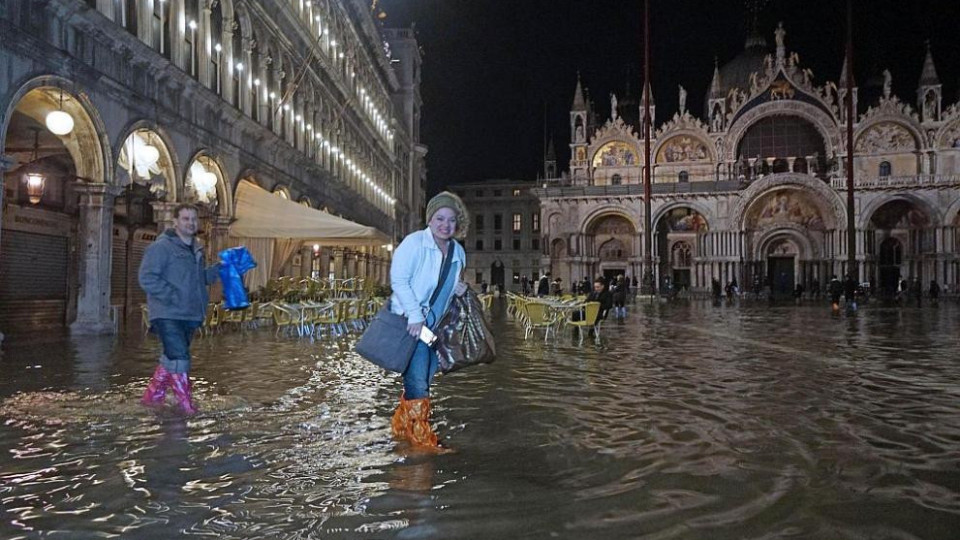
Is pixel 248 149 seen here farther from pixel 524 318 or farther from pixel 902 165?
pixel 902 165

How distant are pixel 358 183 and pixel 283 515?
36007 mm

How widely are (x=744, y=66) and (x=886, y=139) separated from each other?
42.7ft

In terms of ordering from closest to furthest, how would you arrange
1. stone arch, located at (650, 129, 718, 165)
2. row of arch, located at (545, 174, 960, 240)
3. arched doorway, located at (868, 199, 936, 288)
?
row of arch, located at (545, 174, 960, 240), arched doorway, located at (868, 199, 936, 288), stone arch, located at (650, 129, 718, 165)

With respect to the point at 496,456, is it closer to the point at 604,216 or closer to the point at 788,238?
the point at 604,216

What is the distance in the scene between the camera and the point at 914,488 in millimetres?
3916

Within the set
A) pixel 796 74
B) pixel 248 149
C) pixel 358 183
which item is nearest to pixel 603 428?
pixel 248 149

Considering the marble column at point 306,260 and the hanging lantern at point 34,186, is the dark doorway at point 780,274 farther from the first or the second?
the hanging lantern at point 34,186

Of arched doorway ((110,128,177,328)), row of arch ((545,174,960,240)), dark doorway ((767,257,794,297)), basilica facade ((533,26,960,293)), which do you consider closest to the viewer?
arched doorway ((110,128,177,328))

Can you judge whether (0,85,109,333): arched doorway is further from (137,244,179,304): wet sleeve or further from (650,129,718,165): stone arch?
(650,129,718,165): stone arch

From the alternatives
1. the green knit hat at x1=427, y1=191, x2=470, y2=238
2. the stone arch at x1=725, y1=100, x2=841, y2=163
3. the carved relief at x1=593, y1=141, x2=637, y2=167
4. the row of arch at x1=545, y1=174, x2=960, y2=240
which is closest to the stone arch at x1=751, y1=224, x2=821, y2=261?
the row of arch at x1=545, y1=174, x2=960, y2=240

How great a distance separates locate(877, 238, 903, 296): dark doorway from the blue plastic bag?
54.7m

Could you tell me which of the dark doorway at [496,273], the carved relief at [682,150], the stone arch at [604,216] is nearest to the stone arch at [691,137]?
the carved relief at [682,150]

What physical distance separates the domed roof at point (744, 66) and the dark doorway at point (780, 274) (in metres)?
Answer: 13.4

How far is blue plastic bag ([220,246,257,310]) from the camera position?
6.22 meters
